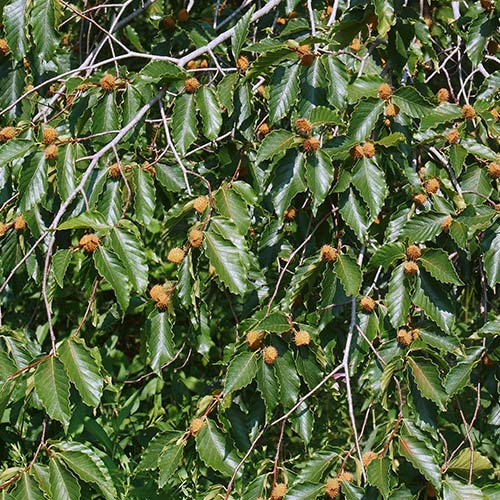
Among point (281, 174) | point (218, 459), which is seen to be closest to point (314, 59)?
point (281, 174)

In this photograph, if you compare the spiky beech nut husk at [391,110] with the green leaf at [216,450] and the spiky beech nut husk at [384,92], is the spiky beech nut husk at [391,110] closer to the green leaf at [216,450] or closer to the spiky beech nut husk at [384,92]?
the spiky beech nut husk at [384,92]

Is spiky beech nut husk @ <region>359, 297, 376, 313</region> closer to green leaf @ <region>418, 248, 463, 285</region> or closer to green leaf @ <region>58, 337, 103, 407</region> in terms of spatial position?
green leaf @ <region>418, 248, 463, 285</region>

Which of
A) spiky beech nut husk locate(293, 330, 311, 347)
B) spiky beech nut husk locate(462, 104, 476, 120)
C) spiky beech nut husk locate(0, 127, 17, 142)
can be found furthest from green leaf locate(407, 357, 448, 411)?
spiky beech nut husk locate(0, 127, 17, 142)

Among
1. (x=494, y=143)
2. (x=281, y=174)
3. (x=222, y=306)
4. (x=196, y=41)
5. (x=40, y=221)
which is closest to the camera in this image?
(x=281, y=174)

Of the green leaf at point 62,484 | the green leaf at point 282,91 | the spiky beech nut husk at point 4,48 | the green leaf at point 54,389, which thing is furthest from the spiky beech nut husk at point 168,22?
the green leaf at point 62,484

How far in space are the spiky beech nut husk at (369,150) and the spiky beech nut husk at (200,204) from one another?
1.22 ft

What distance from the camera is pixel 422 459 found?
162cm

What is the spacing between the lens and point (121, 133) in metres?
1.83

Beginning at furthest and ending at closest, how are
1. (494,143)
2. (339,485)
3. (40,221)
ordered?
1. (494,143)
2. (40,221)
3. (339,485)

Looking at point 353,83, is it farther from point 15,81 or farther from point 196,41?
point 15,81

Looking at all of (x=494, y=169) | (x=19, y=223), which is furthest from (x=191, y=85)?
(x=494, y=169)

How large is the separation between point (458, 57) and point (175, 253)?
4.15 feet

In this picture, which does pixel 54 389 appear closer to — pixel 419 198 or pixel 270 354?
pixel 270 354

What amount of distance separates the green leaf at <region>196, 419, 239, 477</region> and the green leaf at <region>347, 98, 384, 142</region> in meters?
0.72
